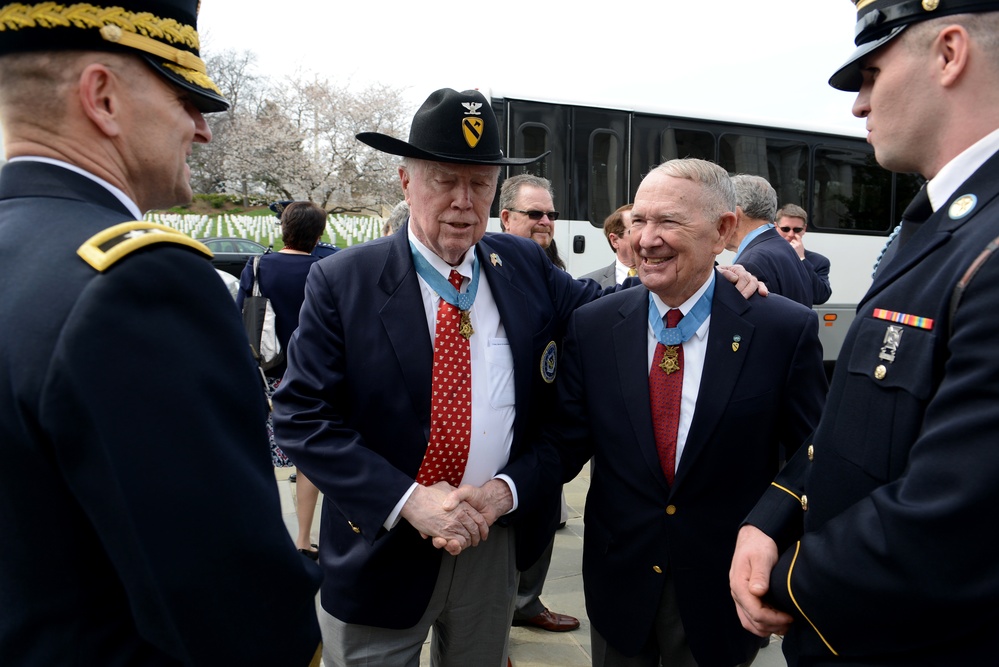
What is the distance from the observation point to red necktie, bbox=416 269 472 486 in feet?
6.57

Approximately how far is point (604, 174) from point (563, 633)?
6333mm

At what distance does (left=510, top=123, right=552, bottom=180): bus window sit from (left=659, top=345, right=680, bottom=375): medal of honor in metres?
6.25

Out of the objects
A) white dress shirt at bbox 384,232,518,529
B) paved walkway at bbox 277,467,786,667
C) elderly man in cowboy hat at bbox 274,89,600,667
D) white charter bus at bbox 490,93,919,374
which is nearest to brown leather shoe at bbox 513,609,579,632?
paved walkway at bbox 277,467,786,667

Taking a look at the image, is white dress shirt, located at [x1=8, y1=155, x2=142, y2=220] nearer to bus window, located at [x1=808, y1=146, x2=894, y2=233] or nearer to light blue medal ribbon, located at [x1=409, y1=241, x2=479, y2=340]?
light blue medal ribbon, located at [x1=409, y1=241, x2=479, y2=340]

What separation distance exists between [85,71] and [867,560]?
150 centimetres

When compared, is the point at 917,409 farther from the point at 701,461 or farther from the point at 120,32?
the point at 120,32

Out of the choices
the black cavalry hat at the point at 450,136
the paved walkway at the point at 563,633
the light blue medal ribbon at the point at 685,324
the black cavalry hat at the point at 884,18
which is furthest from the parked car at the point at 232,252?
the black cavalry hat at the point at 884,18

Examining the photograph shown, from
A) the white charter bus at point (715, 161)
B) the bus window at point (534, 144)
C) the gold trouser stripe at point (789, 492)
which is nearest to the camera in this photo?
the gold trouser stripe at point (789, 492)

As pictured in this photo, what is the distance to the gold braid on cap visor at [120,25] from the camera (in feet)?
3.30

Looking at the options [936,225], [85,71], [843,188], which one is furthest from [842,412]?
[843,188]

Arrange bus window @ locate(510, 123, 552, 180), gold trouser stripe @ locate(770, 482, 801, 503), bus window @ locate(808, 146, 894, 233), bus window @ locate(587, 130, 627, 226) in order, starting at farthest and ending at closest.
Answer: bus window @ locate(808, 146, 894, 233) < bus window @ locate(587, 130, 627, 226) < bus window @ locate(510, 123, 552, 180) < gold trouser stripe @ locate(770, 482, 801, 503)

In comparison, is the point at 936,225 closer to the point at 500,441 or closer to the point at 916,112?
the point at 916,112

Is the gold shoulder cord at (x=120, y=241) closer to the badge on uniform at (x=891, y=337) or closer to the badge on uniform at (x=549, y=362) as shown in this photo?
the badge on uniform at (x=891, y=337)

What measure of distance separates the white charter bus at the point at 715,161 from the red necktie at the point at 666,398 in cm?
582
